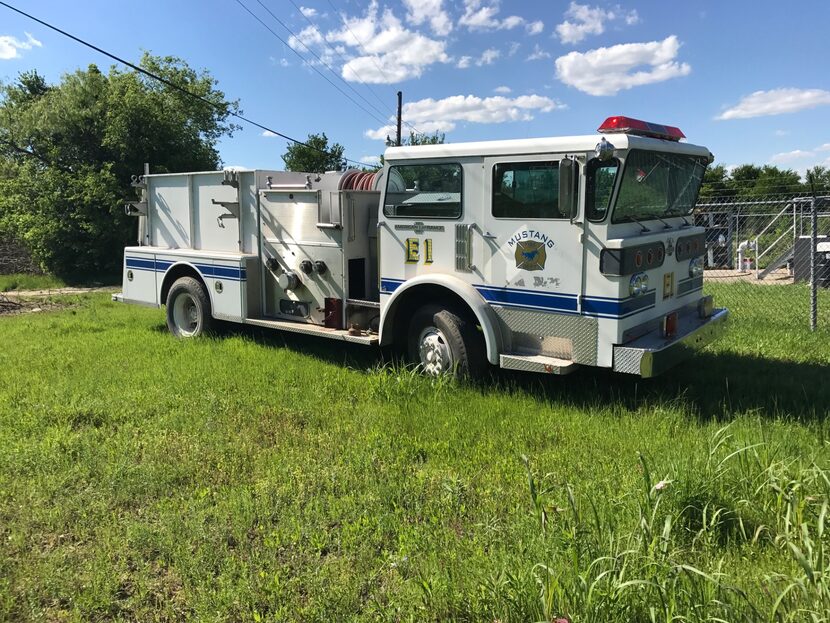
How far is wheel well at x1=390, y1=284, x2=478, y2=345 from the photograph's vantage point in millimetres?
6246

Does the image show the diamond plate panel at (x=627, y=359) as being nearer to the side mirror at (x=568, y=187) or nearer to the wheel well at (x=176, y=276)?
the side mirror at (x=568, y=187)

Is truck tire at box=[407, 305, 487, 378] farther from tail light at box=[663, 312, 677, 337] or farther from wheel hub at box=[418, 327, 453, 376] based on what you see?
tail light at box=[663, 312, 677, 337]

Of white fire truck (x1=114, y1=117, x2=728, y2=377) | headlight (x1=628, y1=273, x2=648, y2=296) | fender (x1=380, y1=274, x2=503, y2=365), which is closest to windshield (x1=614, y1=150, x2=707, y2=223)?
white fire truck (x1=114, y1=117, x2=728, y2=377)

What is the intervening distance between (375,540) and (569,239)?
118 inches

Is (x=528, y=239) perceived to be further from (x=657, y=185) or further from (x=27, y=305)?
(x=27, y=305)

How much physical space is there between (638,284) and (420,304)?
7.05ft

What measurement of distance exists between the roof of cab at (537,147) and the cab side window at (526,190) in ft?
0.40

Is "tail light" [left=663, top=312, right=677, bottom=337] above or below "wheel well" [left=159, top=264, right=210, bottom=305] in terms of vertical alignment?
below

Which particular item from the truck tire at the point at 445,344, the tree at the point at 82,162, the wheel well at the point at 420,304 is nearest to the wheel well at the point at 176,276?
the wheel well at the point at 420,304

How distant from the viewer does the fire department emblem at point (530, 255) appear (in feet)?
18.3

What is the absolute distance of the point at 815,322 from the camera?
877 centimetres

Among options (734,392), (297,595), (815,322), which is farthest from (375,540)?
(815,322)

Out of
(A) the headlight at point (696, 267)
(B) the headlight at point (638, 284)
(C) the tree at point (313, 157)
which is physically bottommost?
(B) the headlight at point (638, 284)

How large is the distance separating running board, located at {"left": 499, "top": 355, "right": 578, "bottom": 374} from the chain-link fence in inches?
110
